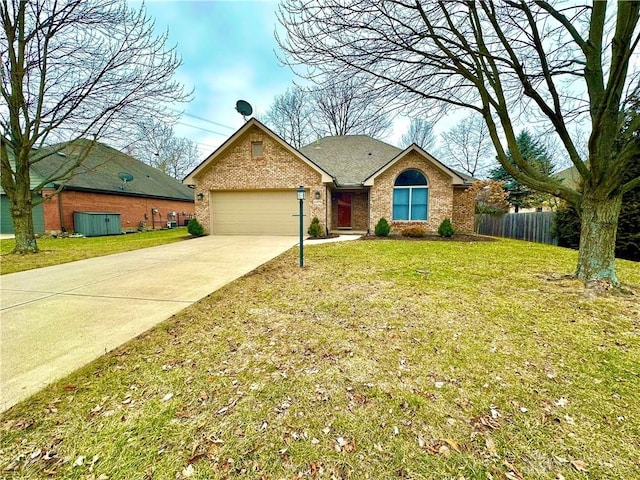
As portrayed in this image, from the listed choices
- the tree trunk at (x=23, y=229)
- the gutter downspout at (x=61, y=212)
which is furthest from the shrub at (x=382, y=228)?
the gutter downspout at (x=61, y=212)

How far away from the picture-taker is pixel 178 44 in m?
8.66

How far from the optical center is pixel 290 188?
1359 cm

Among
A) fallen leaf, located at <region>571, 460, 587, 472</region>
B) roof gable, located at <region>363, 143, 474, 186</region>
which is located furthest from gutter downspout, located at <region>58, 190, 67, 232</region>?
fallen leaf, located at <region>571, 460, 587, 472</region>

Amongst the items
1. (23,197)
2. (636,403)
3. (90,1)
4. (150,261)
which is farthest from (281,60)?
(23,197)

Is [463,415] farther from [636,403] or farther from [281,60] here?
[281,60]

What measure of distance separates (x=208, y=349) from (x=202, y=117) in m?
25.7

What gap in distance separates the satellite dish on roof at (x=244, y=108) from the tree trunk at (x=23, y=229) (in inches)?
351

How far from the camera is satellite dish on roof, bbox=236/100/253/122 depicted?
46.3 feet

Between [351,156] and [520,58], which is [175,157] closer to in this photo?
[351,156]

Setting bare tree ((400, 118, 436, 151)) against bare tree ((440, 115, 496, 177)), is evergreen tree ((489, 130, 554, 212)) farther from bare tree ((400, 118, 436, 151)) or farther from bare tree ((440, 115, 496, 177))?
bare tree ((400, 118, 436, 151))

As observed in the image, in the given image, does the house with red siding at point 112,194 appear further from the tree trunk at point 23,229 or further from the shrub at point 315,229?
the shrub at point 315,229

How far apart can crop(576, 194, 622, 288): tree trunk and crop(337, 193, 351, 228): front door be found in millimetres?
11640

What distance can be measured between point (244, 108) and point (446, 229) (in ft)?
36.4

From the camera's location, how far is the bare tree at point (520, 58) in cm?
462
